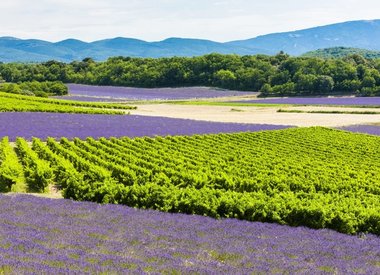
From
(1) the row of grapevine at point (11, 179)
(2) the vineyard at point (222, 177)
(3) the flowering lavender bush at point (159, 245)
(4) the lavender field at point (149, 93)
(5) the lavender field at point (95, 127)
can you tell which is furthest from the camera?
(4) the lavender field at point (149, 93)

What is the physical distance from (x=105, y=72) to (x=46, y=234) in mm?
118814

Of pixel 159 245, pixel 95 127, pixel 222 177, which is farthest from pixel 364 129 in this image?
pixel 159 245

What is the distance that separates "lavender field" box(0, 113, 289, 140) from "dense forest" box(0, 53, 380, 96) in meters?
59.6

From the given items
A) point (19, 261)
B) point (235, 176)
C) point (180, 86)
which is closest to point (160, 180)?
point (235, 176)

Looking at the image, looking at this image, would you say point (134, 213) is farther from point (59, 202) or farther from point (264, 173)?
point (264, 173)

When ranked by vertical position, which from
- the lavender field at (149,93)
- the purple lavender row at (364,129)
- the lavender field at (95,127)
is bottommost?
the lavender field at (149,93)

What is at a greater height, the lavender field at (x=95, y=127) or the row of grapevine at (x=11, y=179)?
the row of grapevine at (x=11, y=179)

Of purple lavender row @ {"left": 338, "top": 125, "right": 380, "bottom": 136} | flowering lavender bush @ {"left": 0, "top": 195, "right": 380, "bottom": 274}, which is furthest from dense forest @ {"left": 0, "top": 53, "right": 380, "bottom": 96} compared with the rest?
flowering lavender bush @ {"left": 0, "top": 195, "right": 380, "bottom": 274}

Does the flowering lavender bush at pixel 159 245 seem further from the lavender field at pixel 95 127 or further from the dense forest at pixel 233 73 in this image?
the dense forest at pixel 233 73

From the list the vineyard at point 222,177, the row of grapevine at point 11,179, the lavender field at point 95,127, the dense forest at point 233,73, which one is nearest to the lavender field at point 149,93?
the dense forest at point 233,73

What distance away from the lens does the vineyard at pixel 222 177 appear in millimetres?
14938

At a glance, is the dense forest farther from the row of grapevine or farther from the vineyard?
the row of grapevine

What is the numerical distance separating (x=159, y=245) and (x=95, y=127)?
28855mm

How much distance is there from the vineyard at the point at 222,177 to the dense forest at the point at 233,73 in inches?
2797
